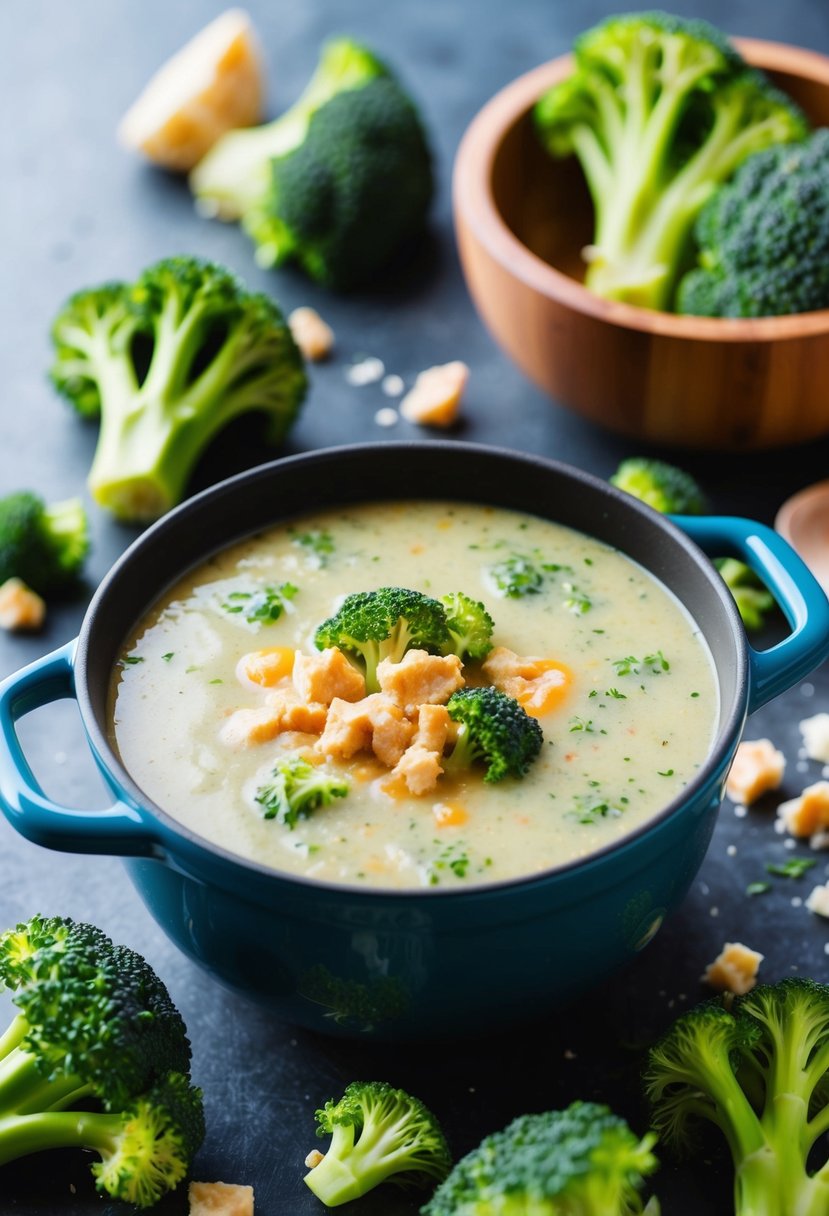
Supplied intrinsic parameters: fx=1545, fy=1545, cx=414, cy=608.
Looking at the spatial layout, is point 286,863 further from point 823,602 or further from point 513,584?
point 823,602

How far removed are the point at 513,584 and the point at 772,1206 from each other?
115 centimetres

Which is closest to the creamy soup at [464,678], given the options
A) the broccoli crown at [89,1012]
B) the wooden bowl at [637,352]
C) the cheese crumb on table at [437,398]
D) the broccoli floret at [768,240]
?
the broccoli crown at [89,1012]

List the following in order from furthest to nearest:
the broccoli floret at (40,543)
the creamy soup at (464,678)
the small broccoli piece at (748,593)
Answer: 1. the broccoli floret at (40,543)
2. the small broccoli piece at (748,593)
3. the creamy soup at (464,678)

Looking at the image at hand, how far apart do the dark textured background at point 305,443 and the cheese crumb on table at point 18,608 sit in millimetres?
50

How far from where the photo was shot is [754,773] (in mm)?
3002

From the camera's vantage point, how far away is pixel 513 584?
283 centimetres

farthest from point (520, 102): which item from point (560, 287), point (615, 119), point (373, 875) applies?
point (373, 875)

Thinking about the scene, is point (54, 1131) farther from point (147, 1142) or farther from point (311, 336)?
point (311, 336)

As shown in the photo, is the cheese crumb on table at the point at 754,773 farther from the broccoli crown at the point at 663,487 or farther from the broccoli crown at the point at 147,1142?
the broccoli crown at the point at 147,1142

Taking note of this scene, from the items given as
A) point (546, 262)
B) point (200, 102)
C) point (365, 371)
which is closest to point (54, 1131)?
point (365, 371)

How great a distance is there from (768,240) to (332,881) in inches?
83.2

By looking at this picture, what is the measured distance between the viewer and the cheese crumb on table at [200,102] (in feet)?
15.3

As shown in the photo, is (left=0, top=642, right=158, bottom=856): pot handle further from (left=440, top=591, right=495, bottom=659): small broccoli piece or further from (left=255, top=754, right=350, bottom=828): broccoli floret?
(left=440, top=591, right=495, bottom=659): small broccoli piece

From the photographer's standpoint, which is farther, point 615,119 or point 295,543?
point 615,119
